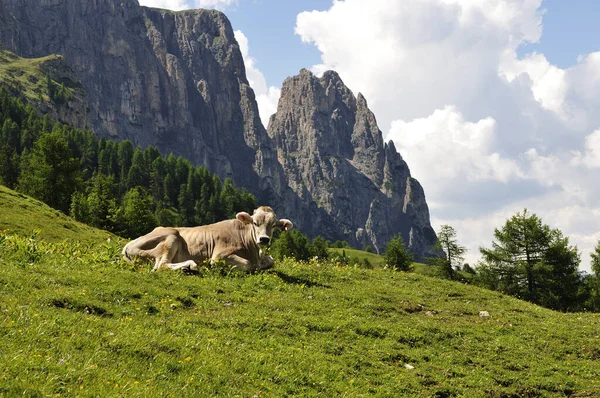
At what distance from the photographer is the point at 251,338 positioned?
1019 centimetres

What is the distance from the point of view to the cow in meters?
15.3

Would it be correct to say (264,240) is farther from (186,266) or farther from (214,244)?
(186,266)

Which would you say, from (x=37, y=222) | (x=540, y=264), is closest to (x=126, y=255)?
(x=37, y=222)

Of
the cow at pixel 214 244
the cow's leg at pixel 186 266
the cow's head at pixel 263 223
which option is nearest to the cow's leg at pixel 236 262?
the cow at pixel 214 244

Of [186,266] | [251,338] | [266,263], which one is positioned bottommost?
[251,338]

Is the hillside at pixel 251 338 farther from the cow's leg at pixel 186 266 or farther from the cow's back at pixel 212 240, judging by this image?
the cow's back at pixel 212 240

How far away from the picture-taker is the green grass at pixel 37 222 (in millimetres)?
31188

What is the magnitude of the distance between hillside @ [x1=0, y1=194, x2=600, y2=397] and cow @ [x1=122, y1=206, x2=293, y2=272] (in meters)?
0.69

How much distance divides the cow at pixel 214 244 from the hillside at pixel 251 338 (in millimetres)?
691

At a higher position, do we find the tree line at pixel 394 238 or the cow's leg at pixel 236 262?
the tree line at pixel 394 238

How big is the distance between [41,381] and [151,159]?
16573cm

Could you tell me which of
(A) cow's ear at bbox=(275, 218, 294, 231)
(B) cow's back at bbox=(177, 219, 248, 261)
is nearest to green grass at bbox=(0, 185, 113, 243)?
(B) cow's back at bbox=(177, 219, 248, 261)

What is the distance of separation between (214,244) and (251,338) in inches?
255

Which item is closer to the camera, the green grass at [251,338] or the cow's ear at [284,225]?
the green grass at [251,338]
